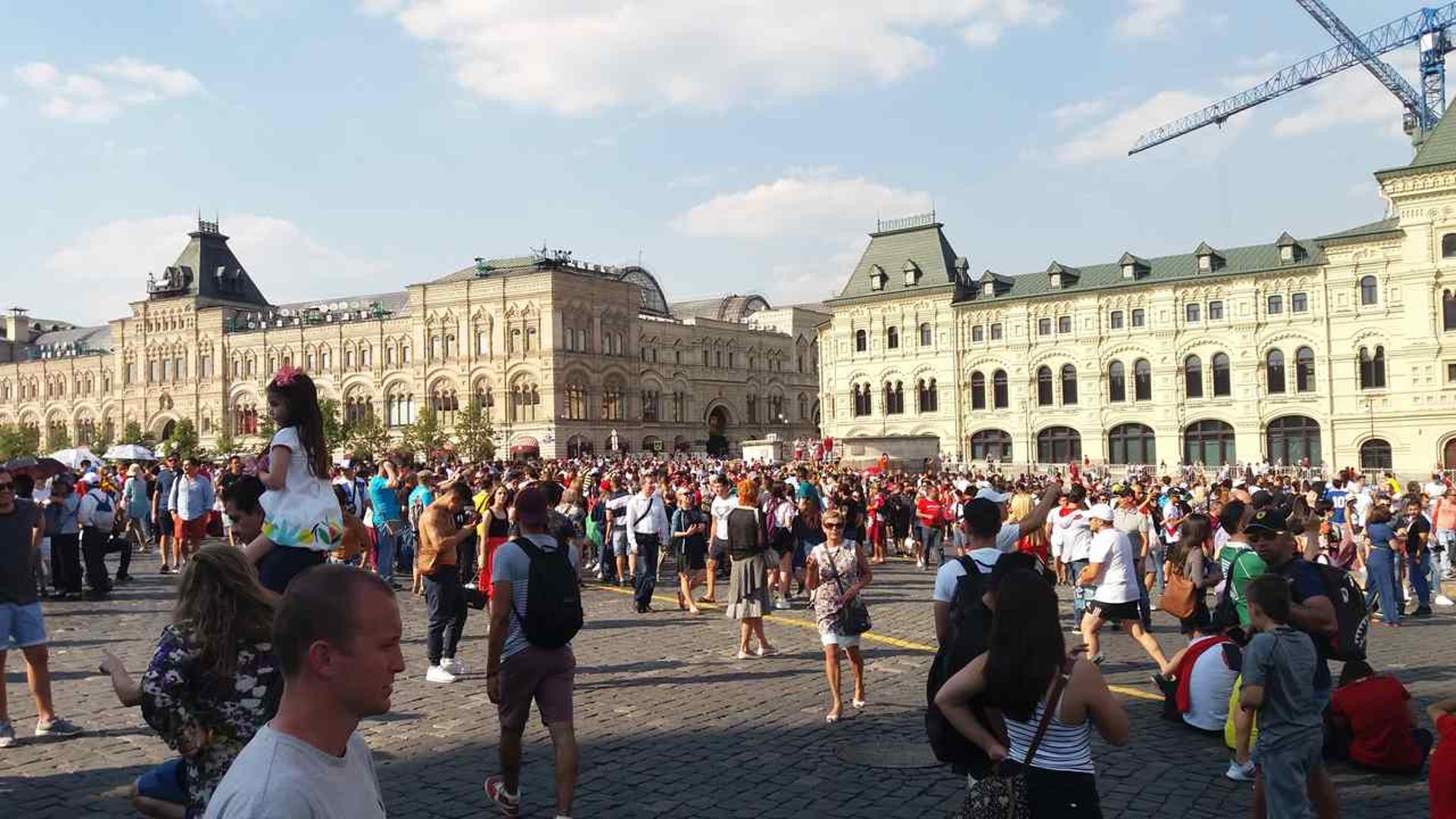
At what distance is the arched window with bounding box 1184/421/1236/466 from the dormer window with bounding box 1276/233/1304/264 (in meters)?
8.85

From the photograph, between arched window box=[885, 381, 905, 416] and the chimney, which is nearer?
arched window box=[885, 381, 905, 416]

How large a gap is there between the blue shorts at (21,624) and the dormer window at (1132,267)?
2282 inches

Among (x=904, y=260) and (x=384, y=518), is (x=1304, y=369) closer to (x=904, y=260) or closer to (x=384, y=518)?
(x=904, y=260)

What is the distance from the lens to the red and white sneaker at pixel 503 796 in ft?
21.8

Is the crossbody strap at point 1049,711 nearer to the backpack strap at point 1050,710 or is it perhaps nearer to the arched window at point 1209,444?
the backpack strap at point 1050,710

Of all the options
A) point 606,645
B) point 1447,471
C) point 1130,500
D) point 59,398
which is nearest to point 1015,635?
point 606,645

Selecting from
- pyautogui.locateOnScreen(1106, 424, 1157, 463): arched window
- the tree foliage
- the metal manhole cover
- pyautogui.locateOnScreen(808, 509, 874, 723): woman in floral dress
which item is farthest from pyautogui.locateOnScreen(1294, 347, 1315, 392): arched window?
the metal manhole cover

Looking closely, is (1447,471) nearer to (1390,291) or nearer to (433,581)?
(1390,291)

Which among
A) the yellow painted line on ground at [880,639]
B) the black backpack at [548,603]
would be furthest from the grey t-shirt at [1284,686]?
the black backpack at [548,603]

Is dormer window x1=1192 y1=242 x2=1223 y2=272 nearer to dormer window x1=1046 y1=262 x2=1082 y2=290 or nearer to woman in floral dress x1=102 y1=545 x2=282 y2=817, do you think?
dormer window x1=1046 y1=262 x2=1082 y2=290

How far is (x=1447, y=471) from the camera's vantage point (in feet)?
129

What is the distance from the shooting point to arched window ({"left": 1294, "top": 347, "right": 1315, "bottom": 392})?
173ft

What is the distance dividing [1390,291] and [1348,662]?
5034 cm

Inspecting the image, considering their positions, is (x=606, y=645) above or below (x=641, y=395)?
below
